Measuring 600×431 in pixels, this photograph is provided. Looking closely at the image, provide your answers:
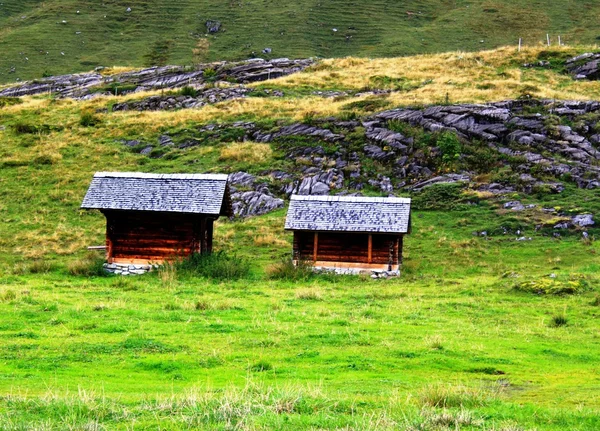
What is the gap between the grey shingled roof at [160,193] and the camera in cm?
3544

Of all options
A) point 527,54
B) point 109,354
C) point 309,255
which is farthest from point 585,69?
point 109,354

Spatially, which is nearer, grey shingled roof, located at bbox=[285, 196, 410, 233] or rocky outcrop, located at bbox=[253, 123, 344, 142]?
grey shingled roof, located at bbox=[285, 196, 410, 233]

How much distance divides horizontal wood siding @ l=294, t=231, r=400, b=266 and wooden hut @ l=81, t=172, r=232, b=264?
4.66 meters

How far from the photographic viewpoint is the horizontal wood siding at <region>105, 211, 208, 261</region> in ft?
119

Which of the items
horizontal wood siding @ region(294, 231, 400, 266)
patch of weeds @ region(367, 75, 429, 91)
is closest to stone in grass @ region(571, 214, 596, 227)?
horizontal wood siding @ region(294, 231, 400, 266)

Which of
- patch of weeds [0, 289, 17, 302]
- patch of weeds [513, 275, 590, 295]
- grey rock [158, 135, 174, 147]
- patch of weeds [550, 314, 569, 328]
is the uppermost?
patch of weeds [550, 314, 569, 328]

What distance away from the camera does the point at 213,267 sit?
32875mm

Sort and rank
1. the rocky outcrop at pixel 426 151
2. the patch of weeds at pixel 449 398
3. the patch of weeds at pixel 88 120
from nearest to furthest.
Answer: the patch of weeds at pixel 449 398, the rocky outcrop at pixel 426 151, the patch of weeds at pixel 88 120

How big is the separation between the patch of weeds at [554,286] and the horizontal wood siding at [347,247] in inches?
340

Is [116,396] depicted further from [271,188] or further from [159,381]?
[271,188]

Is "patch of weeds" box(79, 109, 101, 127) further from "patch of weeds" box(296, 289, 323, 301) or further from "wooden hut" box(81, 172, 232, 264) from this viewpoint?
"patch of weeds" box(296, 289, 323, 301)

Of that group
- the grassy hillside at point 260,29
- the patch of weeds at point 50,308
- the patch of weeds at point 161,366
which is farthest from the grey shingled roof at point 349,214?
the grassy hillside at point 260,29

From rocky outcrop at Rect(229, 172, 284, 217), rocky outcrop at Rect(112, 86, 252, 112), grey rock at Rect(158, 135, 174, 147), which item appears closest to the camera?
rocky outcrop at Rect(229, 172, 284, 217)

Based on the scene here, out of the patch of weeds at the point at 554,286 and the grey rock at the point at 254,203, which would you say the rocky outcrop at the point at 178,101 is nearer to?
the grey rock at the point at 254,203
